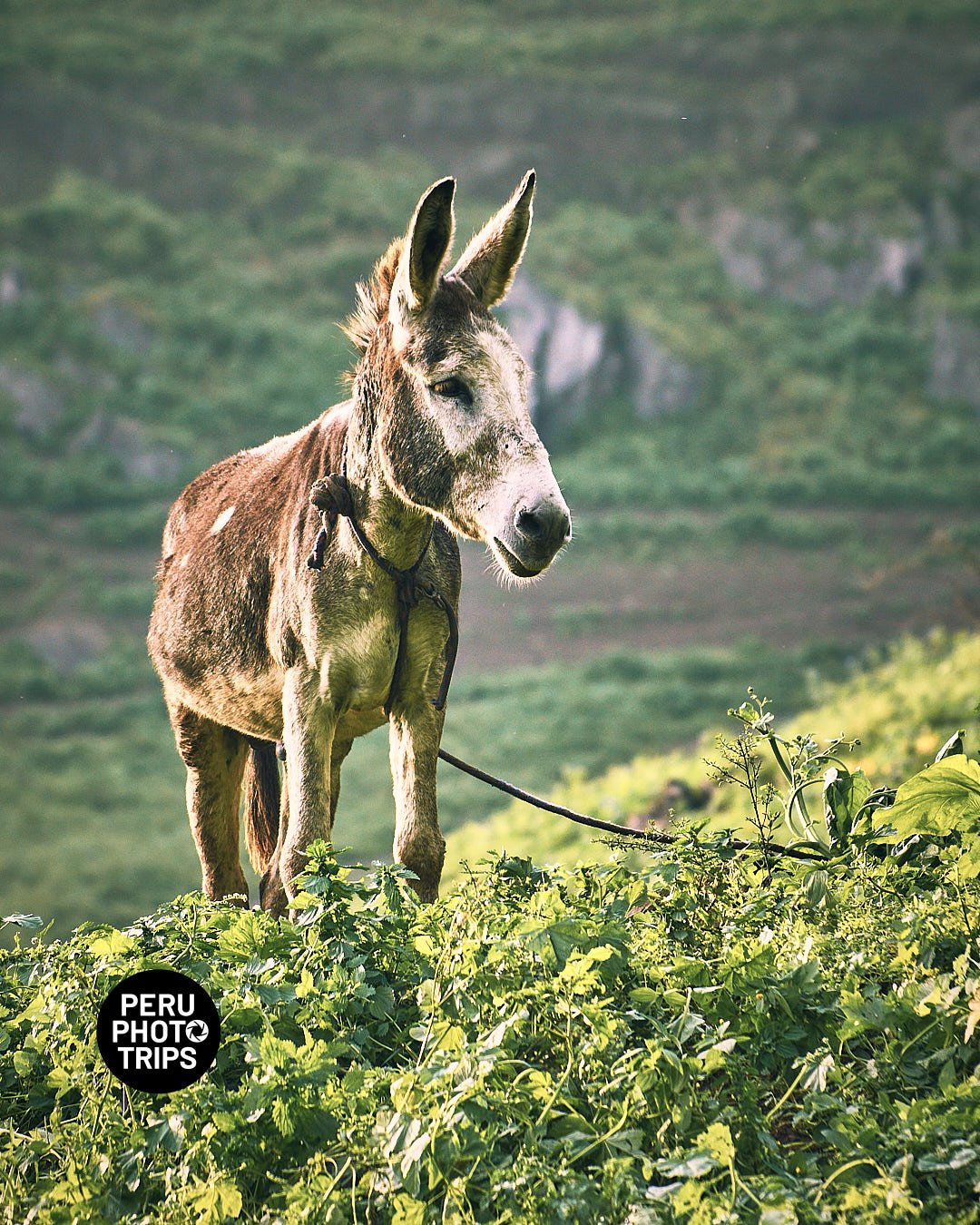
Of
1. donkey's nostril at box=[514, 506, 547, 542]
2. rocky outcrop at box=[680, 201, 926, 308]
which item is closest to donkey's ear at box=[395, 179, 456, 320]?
donkey's nostril at box=[514, 506, 547, 542]

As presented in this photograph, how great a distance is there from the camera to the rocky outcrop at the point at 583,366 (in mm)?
24344

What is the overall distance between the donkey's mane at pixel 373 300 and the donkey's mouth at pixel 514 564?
2.61ft

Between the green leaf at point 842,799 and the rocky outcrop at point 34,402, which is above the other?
the rocky outcrop at point 34,402

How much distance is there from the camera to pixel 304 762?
146 inches

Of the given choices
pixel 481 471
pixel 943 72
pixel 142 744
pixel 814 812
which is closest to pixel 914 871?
pixel 481 471

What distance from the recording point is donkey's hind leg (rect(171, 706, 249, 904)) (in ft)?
14.8

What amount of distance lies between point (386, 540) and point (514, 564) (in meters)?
0.50

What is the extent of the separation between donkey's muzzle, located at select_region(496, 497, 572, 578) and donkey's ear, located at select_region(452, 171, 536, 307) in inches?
29.3

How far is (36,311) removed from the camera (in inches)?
976

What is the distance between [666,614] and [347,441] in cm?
1694

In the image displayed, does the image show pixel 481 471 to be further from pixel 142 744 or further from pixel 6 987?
pixel 142 744

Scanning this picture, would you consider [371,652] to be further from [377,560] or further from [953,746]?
[953,746]

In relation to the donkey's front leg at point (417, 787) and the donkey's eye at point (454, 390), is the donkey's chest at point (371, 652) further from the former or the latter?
the donkey's eye at point (454, 390)

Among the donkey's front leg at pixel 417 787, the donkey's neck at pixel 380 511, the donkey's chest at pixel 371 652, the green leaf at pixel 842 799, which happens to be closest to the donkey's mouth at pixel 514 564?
the donkey's neck at pixel 380 511
